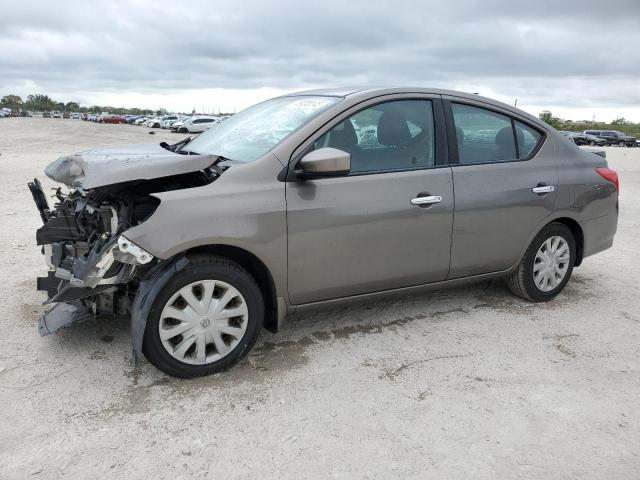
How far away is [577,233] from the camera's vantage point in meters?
4.81

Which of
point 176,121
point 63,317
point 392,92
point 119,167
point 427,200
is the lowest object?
point 63,317

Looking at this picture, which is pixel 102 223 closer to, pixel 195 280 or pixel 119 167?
pixel 119 167

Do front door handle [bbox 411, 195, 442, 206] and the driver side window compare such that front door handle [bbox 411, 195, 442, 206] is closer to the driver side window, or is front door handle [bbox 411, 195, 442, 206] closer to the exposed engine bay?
the driver side window

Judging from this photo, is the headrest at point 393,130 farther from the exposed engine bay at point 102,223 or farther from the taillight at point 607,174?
the taillight at point 607,174

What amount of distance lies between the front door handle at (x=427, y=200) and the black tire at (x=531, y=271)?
1.15 meters

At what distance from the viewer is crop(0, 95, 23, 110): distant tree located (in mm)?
127600

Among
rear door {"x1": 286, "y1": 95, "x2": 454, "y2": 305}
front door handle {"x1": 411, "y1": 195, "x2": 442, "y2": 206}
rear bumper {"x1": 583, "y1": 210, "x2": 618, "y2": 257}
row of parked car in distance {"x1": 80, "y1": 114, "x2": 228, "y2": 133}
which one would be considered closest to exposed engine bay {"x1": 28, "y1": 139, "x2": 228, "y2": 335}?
rear door {"x1": 286, "y1": 95, "x2": 454, "y2": 305}

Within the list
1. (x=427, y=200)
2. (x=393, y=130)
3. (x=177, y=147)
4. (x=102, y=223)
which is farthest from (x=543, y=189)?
(x=102, y=223)

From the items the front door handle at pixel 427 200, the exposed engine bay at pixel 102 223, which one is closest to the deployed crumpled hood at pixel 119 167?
the exposed engine bay at pixel 102 223

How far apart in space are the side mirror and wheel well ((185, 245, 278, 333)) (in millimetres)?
624

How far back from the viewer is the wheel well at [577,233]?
4.70 metres

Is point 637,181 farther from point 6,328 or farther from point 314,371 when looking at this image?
point 6,328

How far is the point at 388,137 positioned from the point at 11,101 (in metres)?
152

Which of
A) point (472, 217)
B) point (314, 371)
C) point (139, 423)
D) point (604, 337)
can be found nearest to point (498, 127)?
point (472, 217)
